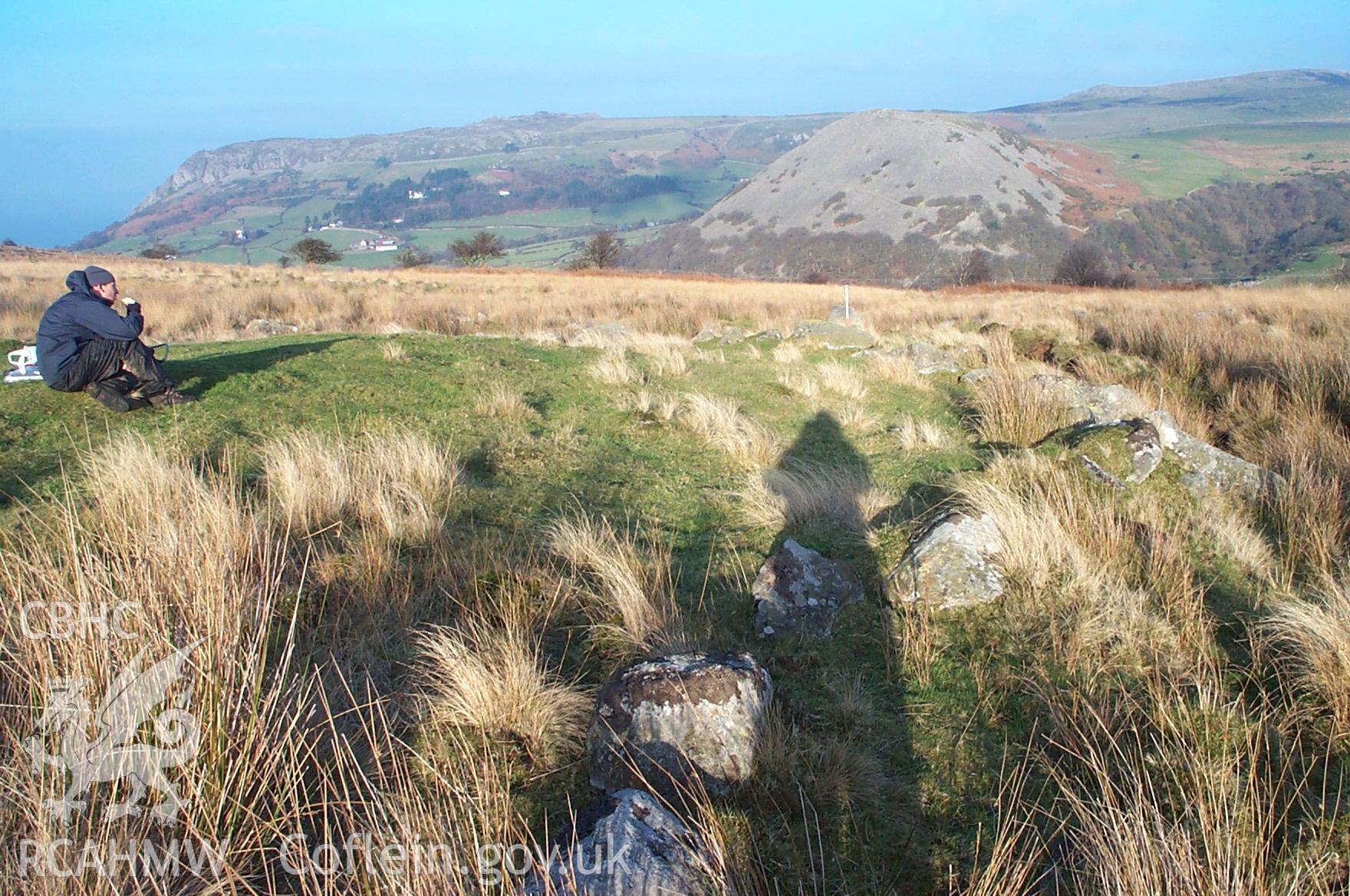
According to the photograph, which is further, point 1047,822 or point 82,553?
point 82,553

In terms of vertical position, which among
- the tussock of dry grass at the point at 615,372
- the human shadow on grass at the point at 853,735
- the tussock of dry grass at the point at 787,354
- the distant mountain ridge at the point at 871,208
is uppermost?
the distant mountain ridge at the point at 871,208

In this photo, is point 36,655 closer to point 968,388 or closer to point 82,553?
point 82,553

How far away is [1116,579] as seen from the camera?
4.05m

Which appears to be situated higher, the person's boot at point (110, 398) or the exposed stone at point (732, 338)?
the person's boot at point (110, 398)

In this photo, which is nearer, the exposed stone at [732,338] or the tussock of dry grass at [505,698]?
the tussock of dry grass at [505,698]

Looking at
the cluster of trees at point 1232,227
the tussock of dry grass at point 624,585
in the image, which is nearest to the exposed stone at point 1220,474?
the tussock of dry grass at point 624,585

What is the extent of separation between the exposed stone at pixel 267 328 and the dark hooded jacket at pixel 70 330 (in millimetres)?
8671

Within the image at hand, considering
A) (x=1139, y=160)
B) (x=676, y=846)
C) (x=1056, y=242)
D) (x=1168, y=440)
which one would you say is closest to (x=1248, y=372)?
(x=1168, y=440)

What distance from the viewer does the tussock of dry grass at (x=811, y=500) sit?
508 cm

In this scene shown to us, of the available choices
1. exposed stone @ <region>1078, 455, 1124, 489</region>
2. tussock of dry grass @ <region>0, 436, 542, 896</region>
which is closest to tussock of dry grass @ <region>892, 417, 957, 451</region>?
exposed stone @ <region>1078, 455, 1124, 489</region>

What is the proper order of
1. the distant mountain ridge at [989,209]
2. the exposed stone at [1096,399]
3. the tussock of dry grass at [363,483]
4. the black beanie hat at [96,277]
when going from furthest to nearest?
the distant mountain ridge at [989,209]
the exposed stone at [1096,399]
the black beanie hat at [96,277]
the tussock of dry grass at [363,483]

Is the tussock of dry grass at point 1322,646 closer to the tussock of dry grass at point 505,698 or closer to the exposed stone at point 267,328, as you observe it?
the tussock of dry grass at point 505,698

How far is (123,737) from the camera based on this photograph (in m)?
A: 2.07

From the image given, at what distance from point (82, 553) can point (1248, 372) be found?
12.1 metres
